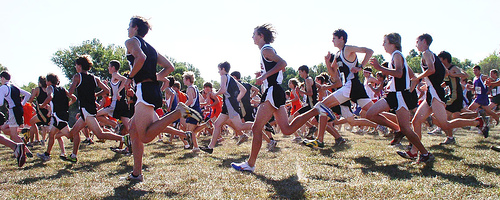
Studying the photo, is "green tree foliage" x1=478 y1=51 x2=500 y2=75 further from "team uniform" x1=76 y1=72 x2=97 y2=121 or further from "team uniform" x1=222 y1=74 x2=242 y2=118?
"team uniform" x1=76 y1=72 x2=97 y2=121

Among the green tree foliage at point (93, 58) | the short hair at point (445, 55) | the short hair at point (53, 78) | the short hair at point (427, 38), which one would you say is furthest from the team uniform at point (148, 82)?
the green tree foliage at point (93, 58)

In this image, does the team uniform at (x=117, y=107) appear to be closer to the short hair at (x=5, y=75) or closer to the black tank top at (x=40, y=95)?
the black tank top at (x=40, y=95)

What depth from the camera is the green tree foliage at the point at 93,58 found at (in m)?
49.1

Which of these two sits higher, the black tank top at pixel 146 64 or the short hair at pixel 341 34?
the short hair at pixel 341 34

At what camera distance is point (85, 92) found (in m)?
6.22

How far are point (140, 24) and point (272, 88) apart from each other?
1978mm

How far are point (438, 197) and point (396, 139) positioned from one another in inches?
100

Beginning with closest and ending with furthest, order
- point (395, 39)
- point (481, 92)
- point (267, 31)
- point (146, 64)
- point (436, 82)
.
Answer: point (146, 64)
point (267, 31)
point (395, 39)
point (436, 82)
point (481, 92)

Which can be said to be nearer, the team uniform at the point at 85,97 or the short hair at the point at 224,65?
the team uniform at the point at 85,97

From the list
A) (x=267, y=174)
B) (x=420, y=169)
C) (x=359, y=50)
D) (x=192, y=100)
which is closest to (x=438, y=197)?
(x=420, y=169)

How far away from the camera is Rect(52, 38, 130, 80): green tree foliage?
161ft

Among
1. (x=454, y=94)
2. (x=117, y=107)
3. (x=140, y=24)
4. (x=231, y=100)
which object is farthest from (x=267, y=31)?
(x=454, y=94)

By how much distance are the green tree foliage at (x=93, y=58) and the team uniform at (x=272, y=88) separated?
156 ft

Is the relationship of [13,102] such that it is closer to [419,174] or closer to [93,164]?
[93,164]
